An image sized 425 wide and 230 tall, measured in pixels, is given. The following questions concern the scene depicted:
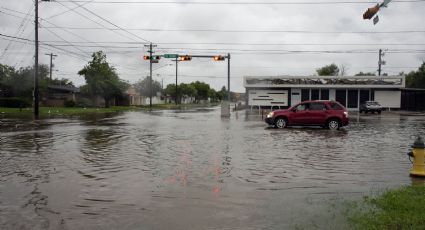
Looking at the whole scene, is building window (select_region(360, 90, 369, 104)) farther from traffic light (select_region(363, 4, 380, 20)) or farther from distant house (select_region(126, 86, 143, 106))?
distant house (select_region(126, 86, 143, 106))

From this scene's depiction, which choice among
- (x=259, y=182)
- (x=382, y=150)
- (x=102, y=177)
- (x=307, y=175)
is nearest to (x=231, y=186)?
(x=259, y=182)

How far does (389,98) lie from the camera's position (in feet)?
194

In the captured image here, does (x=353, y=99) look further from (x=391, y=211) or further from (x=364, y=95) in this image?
(x=391, y=211)

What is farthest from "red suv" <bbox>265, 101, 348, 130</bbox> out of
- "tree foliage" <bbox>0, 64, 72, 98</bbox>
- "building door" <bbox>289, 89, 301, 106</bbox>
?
"tree foliage" <bbox>0, 64, 72, 98</bbox>

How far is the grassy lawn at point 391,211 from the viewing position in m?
5.78

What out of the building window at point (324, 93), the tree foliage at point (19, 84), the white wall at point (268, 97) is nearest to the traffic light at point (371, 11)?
the white wall at point (268, 97)

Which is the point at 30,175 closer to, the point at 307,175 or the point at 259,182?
the point at 259,182

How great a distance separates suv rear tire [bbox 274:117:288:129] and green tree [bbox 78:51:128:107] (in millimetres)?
49832

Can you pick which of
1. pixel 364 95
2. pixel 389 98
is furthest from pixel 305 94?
pixel 389 98

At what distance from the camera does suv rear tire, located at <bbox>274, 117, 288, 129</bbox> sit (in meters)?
24.9

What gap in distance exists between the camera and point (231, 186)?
28.4 feet

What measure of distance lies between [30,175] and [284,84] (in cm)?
5011

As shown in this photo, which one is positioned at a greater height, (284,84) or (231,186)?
(284,84)

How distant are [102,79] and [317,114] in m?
52.6
